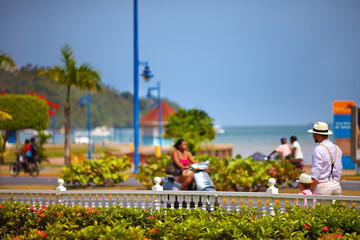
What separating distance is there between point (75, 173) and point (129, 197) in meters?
8.52

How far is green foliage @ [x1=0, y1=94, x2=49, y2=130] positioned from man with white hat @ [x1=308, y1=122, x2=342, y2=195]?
88.2 ft

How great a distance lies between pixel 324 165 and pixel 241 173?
7709mm

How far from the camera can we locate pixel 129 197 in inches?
367

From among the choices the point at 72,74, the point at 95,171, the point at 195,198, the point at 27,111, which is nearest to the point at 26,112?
the point at 27,111

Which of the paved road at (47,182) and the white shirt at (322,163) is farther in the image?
the paved road at (47,182)

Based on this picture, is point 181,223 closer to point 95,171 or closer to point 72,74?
point 95,171

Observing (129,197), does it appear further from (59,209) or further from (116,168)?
(116,168)

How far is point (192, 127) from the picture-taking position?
71.8ft

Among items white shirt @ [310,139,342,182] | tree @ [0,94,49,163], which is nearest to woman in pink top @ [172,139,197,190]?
white shirt @ [310,139,342,182]

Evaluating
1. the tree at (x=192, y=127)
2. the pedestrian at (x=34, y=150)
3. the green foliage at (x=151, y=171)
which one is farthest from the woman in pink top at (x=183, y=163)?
the pedestrian at (x=34, y=150)

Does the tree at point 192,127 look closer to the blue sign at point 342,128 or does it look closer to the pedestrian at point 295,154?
the pedestrian at point 295,154

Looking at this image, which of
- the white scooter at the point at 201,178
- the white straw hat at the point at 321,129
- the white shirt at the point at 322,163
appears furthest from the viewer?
the white scooter at the point at 201,178

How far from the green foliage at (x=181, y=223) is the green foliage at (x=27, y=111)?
24.8m

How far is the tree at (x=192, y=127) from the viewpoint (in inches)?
859
